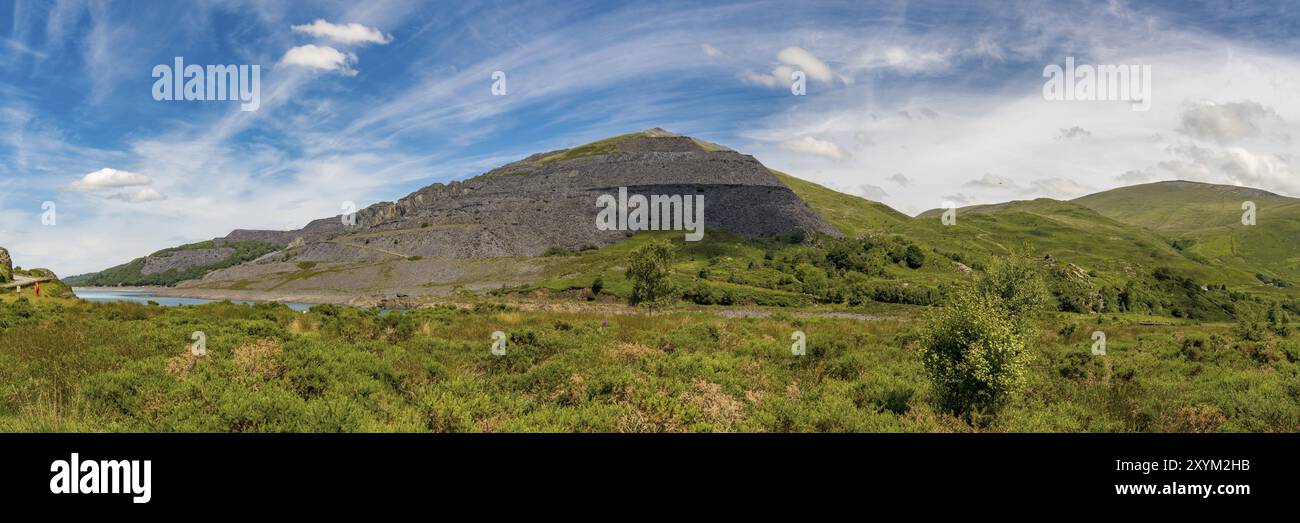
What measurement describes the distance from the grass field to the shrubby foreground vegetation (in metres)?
0.07

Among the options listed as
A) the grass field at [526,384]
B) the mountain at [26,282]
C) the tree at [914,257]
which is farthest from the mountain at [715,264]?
the grass field at [526,384]

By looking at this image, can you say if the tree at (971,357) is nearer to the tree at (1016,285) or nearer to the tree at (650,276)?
the tree at (1016,285)

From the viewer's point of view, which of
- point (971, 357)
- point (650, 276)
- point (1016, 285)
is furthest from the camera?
point (650, 276)

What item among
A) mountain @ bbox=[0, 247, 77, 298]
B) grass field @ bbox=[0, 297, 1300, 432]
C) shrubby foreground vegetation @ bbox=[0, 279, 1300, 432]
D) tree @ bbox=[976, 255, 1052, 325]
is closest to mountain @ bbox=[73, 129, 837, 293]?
mountain @ bbox=[0, 247, 77, 298]

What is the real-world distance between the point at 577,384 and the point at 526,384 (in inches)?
60.5

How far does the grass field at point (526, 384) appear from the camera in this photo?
11.8m

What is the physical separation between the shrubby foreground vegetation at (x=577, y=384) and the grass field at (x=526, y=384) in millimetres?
66

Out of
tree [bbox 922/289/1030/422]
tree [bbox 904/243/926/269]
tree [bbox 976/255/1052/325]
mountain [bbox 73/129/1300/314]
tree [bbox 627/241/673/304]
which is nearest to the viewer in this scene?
tree [bbox 922/289/1030/422]

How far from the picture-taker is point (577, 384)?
1527 centimetres

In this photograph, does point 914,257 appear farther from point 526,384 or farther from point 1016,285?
point 526,384

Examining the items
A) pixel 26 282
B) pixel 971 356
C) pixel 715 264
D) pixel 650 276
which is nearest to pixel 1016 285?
pixel 971 356

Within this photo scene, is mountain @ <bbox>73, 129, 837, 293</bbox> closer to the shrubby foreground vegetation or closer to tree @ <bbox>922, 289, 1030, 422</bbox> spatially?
the shrubby foreground vegetation

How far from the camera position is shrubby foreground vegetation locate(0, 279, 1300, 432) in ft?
38.9
